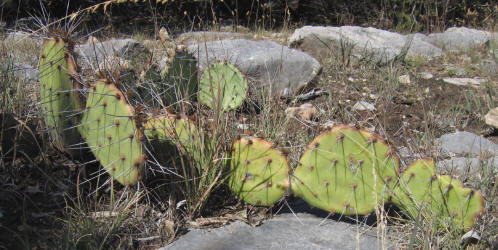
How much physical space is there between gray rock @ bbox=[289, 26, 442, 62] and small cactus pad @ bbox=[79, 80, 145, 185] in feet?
7.66

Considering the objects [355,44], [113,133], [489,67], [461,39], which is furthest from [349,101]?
[461,39]

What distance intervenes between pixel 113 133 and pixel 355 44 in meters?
2.55

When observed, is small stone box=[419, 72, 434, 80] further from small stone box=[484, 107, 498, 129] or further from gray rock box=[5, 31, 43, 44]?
gray rock box=[5, 31, 43, 44]

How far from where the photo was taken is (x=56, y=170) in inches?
81.2

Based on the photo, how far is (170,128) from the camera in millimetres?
1955

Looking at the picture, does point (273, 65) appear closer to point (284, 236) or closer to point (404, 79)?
point (404, 79)

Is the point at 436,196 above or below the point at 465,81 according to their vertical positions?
below

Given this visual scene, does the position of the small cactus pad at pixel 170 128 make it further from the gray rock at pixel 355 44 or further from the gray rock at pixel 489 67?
the gray rock at pixel 489 67

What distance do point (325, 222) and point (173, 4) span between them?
17.6ft

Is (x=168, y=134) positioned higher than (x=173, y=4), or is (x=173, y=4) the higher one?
(x=173, y=4)

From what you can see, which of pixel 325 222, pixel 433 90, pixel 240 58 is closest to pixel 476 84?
pixel 433 90

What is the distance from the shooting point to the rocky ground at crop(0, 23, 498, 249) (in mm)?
1892

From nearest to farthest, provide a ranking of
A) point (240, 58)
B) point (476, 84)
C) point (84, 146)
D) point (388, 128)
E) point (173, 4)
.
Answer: point (84, 146) → point (388, 128) → point (240, 58) → point (476, 84) → point (173, 4)

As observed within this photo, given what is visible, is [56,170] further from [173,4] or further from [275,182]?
[173,4]
